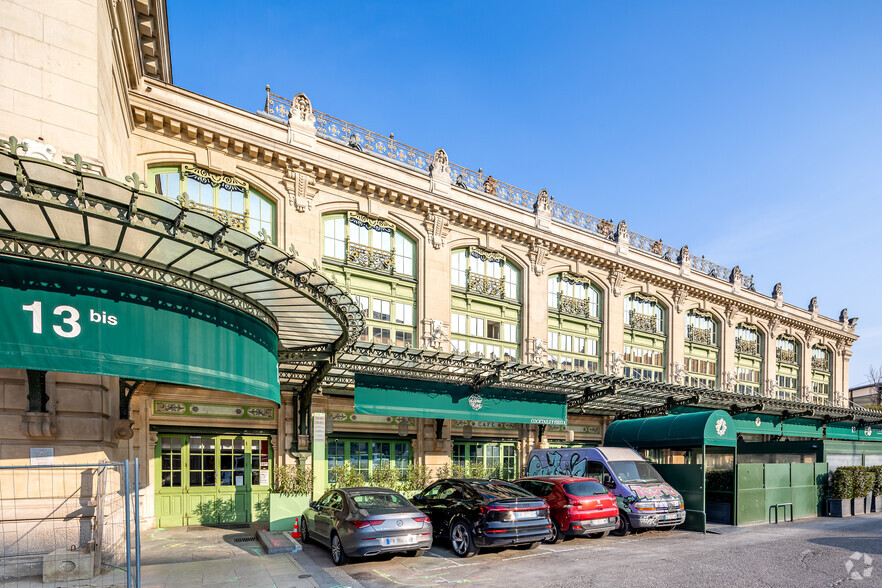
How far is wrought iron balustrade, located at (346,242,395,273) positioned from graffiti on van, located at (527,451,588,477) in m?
9.02

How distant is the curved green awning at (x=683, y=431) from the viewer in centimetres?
1780

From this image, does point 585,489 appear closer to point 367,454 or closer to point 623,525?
point 623,525

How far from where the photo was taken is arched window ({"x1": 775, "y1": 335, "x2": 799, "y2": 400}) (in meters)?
41.6

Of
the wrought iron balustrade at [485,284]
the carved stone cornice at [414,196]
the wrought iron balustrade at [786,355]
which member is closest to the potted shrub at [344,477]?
the wrought iron balustrade at [485,284]

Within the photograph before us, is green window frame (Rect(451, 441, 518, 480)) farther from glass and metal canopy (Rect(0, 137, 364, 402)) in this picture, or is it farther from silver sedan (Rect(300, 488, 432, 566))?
glass and metal canopy (Rect(0, 137, 364, 402))

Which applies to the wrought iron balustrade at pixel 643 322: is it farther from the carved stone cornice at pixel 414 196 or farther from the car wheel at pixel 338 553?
the car wheel at pixel 338 553

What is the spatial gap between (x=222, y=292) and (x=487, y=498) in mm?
7323

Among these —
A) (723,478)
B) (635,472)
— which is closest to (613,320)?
(723,478)

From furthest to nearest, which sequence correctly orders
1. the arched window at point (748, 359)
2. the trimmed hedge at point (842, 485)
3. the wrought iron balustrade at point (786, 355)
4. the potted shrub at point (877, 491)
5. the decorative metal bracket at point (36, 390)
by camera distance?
the wrought iron balustrade at point (786, 355) → the arched window at point (748, 359) → the potted shrub at point (877, 491) → the trimmed hedge at point (842, 485) → the decorative metal bracket at point (36, 390)

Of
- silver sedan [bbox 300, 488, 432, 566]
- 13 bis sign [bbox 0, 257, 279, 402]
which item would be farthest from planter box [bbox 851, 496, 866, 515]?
13 bis sign [bbox 0, 257, 279, 402]

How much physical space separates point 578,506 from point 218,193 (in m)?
14.7

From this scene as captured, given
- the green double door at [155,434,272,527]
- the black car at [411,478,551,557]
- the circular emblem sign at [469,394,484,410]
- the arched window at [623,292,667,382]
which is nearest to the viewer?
the black car at [411,478,551,557]

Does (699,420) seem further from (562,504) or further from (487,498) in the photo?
(487,498)

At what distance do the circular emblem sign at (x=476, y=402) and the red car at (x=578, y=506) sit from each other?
19.4 feet
